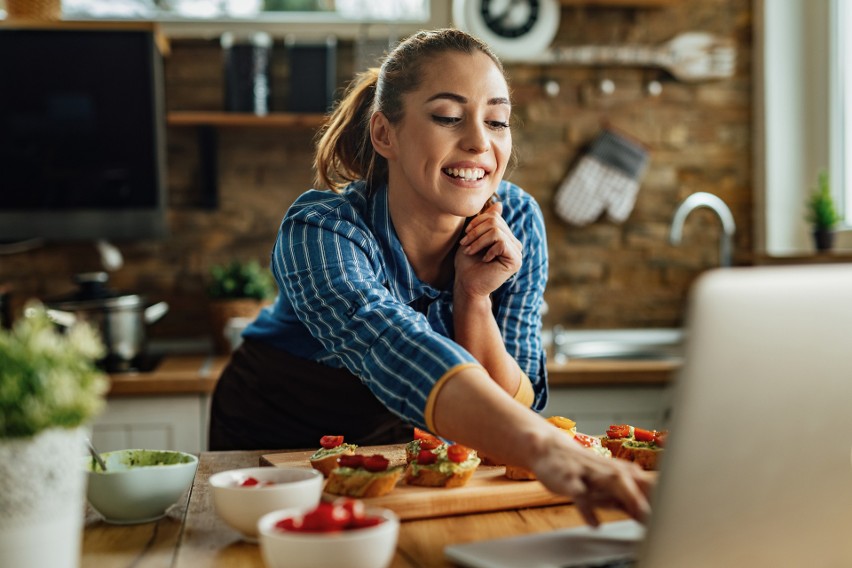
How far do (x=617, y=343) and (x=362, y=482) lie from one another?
7.41 ft

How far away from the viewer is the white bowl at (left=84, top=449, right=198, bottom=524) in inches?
42.9

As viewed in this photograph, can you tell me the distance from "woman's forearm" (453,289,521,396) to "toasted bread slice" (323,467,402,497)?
525mm

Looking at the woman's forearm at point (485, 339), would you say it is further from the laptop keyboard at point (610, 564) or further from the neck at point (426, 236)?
the laptop keyboard at point (610, 564)

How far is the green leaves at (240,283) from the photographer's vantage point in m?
3.00

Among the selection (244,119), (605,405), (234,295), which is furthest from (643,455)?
(244,119)

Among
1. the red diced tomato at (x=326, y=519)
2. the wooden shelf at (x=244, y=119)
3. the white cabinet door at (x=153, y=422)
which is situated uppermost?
the wooden shelf at (x=244, y=119)

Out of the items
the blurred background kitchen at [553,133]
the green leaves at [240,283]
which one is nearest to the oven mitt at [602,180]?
the blurred background kitchen at [553,133]

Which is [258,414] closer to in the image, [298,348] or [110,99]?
[298,348]

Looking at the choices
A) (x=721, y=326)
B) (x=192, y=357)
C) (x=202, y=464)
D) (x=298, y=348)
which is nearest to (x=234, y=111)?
(x=192, y=357)

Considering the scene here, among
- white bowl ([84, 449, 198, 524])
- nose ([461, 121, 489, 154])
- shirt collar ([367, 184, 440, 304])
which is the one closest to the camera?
white bowl ([84, 449, 198, 524])

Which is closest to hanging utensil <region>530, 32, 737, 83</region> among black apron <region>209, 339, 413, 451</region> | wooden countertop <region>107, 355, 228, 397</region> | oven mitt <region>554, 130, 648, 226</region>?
oven mitt <region>554, 130, 648, 226</region>

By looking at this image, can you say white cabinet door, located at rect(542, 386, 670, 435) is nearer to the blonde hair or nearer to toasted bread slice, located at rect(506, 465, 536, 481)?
the blonde hair

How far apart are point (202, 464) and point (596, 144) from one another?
2.23m

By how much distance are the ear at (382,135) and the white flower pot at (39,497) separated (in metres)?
0.96
